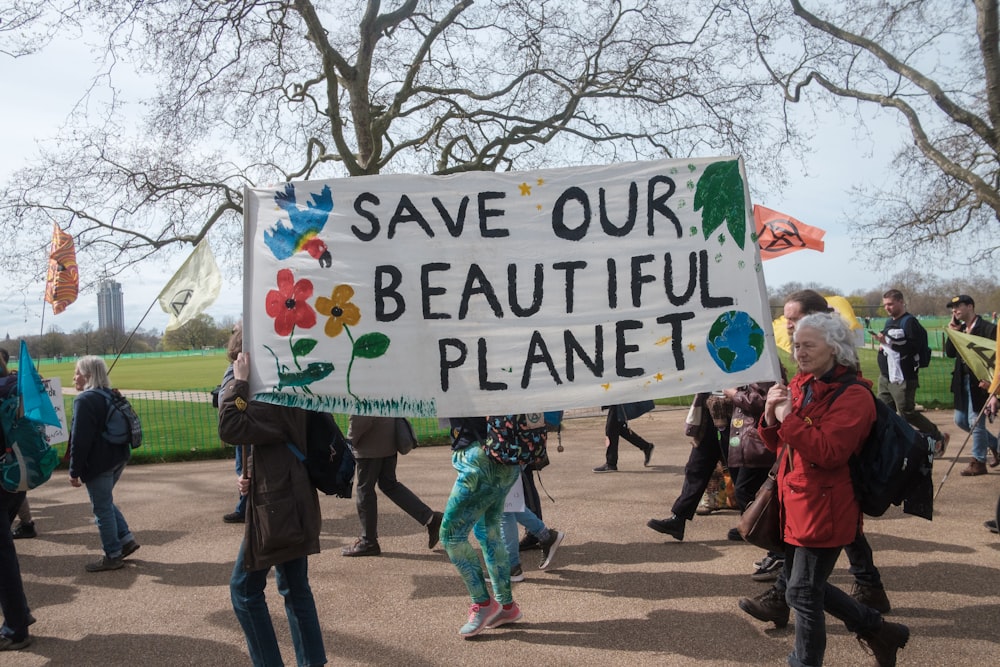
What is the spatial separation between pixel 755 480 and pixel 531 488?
1572 millimetres

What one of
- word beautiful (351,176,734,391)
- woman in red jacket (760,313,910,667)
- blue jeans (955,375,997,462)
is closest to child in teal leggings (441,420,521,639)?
word beautiful (351,176,734,391)

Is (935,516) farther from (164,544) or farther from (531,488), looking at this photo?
(164,544)

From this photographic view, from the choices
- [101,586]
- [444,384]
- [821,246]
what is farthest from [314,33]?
[444,384]

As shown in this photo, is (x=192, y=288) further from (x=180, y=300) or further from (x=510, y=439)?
(x=510, y=439)

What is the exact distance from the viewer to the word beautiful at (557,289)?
362 cm

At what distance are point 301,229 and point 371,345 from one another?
2.08 ft

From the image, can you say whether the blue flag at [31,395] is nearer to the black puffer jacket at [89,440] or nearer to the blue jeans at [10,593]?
the blue jeans at [10,593]

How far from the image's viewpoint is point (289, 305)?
359 cm

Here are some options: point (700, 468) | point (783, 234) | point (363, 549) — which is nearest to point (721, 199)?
point (700, 468)

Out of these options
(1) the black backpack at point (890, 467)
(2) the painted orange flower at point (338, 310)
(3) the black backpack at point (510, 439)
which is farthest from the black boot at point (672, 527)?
(2) the painted orange flower at point (338, 310)

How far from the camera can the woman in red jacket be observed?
327 centimetres

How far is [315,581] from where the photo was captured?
17.6 feet

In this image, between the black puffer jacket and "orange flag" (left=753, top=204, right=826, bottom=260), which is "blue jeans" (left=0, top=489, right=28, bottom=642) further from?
"orange flag" (left=753, top=204, right=826, bottom=260)

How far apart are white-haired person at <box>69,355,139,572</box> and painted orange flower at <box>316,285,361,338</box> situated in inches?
121
